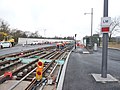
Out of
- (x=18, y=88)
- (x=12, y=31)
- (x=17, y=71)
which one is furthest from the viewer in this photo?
(x=12, y=31)

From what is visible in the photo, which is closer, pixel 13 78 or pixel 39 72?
pixel 39 72

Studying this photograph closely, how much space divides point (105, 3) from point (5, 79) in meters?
5.52

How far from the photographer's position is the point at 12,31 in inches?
3620

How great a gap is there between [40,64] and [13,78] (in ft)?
5.46

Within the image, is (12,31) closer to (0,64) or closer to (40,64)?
(0,64)

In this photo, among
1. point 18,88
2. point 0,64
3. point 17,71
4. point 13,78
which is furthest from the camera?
point 0,64

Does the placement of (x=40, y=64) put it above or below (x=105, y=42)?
below

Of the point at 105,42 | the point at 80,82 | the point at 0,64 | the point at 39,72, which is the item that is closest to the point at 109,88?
the point at 80,82

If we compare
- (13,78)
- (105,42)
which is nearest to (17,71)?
(13,78)

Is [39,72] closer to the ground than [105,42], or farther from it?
closer to the ground

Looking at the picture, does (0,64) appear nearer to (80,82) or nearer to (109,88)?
(80,82)

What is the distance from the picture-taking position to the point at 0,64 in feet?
44.4

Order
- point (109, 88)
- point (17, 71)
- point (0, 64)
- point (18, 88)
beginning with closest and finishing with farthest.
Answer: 1. point (109, 88)
2. point (18, 88)
3. point (17, 71)
4. point (0, 64)

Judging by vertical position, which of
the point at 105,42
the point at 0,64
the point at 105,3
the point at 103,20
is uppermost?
the point at 105,3
